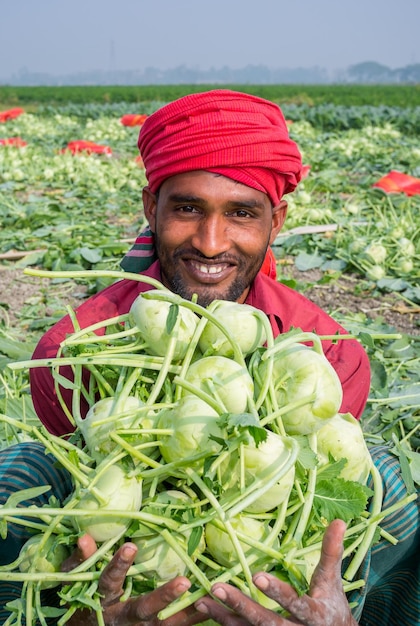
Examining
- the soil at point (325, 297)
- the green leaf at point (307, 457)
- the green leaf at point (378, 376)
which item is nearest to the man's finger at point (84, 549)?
the green leaf at point (307, 457)

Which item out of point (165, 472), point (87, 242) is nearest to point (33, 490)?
point (165, 472)

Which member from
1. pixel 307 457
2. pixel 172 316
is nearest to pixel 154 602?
pixel 307 457

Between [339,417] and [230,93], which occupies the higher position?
[230,93]

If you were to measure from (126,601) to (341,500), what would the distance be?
546 mm

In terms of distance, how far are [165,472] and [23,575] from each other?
1.19 feet

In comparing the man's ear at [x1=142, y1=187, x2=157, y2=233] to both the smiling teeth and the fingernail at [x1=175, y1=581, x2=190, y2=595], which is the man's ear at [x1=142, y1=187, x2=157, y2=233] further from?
the fingernail at [x1=175, y1=581, x2=190, y2=595]

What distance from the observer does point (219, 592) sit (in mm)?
1293

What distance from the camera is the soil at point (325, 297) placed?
4.59 m

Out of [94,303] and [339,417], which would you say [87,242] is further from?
[339,417]

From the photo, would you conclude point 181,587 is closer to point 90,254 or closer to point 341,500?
point 341,500

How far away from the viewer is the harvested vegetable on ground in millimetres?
1316

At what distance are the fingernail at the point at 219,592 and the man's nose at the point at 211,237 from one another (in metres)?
1.16

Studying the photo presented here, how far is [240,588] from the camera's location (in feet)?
4.56

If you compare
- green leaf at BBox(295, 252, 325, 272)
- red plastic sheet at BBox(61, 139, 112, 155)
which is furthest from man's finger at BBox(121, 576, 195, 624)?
red plastic sheet at BBox(61, 139, 112, 155)
